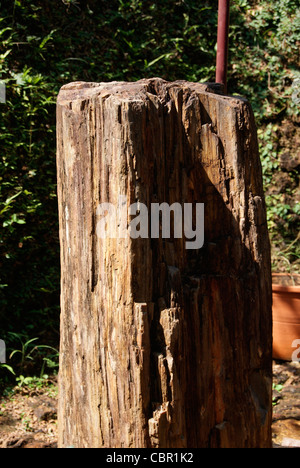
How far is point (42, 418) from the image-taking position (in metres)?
3.22

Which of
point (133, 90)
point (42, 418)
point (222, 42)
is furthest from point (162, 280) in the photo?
point (222, 42)

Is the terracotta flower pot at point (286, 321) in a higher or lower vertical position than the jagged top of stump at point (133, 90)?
lower

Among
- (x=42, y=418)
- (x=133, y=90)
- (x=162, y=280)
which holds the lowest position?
(x=42, y=418)

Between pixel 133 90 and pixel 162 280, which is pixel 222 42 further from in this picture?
pixel 162 280

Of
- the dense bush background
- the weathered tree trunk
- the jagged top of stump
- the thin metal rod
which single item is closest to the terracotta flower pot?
the dense bush background

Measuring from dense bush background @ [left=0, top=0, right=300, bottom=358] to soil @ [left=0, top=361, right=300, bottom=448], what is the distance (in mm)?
551

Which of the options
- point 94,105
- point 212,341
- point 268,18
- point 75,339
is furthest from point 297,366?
point 268,18

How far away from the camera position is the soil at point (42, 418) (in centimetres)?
299

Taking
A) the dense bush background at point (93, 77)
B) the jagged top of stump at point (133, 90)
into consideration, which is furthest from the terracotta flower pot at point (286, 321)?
the jagged top of stump at point (133, 90)

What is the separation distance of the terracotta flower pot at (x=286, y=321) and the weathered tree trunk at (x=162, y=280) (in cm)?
209

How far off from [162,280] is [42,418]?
6.27 feet

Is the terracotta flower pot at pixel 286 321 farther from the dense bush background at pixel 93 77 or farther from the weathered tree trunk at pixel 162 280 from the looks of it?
the weathered tree trunk at pixel 162 280

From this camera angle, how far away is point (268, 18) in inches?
201
